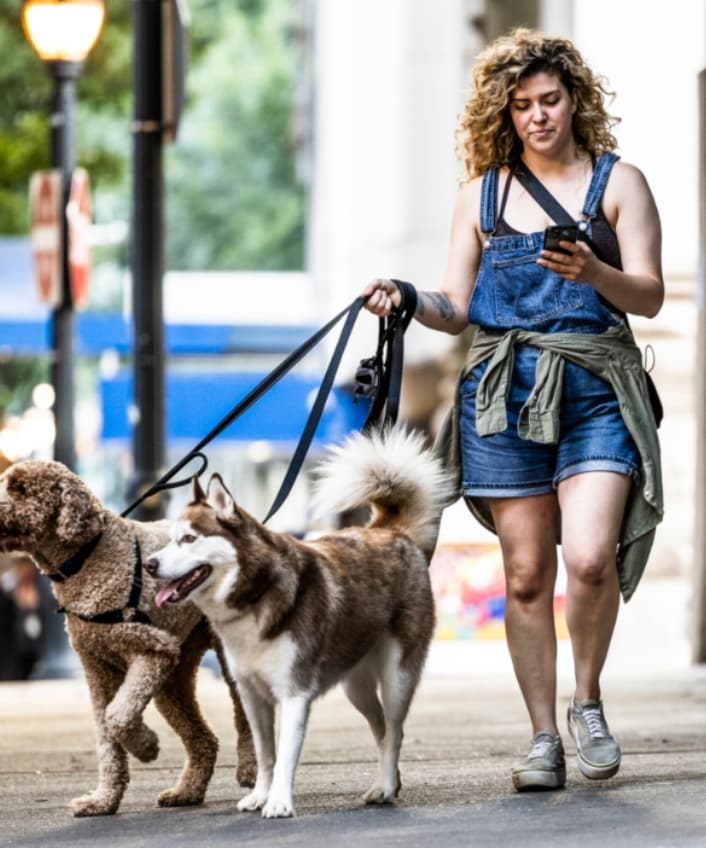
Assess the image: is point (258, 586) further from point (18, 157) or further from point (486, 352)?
point (18, 157)

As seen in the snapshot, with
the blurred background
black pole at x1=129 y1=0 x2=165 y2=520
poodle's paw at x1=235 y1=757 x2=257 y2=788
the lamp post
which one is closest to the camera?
poodle's paw at x1=235 y1=757 x2=257 y2=788

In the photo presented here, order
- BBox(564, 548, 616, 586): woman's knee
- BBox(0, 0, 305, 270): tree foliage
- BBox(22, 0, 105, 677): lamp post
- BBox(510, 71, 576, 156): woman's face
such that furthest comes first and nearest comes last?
BBox(0, 0, 305, 270): tree foliage < BBox(22, 0, 105, 677): lamp post < BBox(510, 71, 576, 156): woman's face < BBox(564, 548, 616, 586): woman's knee

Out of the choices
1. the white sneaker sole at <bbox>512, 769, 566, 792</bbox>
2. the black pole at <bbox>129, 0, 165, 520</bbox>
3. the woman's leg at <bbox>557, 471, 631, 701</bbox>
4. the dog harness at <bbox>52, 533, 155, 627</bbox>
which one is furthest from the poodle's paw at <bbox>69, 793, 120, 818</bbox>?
the black pole at <bbox>129, 0, 165, 520</bbox>

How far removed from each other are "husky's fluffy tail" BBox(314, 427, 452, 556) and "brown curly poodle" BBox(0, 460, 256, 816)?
0.60m

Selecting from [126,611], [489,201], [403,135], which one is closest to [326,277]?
[403,135]

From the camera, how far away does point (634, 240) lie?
233 inches

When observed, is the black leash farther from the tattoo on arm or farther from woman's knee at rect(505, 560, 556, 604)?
woman's knee at rect(505, 560, 556, 604)

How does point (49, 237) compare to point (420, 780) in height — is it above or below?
above

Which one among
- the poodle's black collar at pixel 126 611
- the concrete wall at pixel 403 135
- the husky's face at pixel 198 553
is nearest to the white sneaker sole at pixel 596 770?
the husky's face at pixel 198 553

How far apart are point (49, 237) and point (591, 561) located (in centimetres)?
894

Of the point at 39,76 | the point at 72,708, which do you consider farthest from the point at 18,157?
the point at 72,708

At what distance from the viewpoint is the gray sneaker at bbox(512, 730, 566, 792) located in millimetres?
5926

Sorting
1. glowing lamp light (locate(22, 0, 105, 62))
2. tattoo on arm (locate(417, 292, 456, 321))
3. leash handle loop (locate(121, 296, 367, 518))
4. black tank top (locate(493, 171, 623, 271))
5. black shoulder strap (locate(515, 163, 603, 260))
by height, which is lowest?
leash handle loop (locate(121, 296, 367, 518))

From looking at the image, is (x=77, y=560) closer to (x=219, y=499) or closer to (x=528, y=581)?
(x=219, y=499)
